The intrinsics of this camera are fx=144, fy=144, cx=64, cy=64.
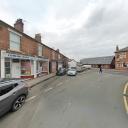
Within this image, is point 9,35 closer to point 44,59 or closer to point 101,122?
point 44,59

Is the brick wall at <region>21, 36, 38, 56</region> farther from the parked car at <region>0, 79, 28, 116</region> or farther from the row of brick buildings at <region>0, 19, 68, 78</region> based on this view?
the parked car at <region>0, 79, 28, 116</region>

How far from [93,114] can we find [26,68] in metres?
14.5

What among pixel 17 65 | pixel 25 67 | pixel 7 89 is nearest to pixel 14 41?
pixel 17 65

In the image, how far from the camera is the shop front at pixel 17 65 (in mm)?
14641

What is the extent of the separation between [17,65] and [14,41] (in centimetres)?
292

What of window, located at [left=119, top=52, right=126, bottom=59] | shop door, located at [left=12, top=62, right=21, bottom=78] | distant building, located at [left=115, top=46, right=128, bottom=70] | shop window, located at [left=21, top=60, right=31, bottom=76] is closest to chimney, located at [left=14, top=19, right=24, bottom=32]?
shop window, located at [left=21, top=60, right=31, bottom=76]

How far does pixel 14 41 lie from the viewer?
16.4 metres

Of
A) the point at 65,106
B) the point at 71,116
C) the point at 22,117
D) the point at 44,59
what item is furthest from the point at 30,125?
the point at 44,59

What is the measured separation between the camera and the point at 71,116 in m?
6.26

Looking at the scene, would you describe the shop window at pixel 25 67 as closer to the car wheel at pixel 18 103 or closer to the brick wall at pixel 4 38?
the brick wall at pixel 4 38

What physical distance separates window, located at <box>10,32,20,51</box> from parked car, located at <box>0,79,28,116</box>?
30.4ft

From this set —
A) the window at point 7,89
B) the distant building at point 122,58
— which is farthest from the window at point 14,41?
the distant building at point 122,58

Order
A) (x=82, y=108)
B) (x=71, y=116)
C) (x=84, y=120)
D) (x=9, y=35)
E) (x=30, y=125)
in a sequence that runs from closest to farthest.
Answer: (x=30, y=125) → (x=84, y=120) → (x=71, y=116) → (x=82, y=108) → (x=9, y=35)

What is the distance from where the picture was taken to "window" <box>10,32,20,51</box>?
15.9 m
